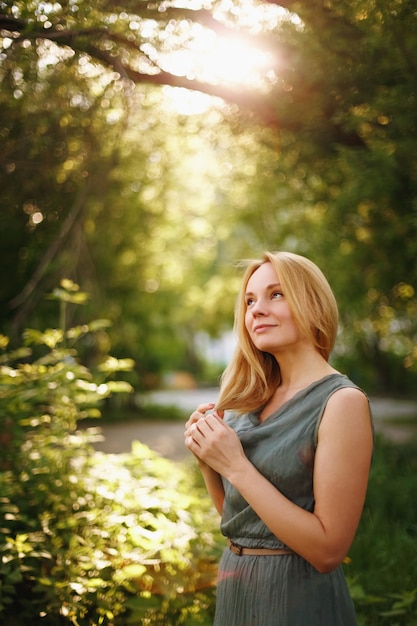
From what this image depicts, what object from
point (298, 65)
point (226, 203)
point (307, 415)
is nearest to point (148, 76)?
point (298, 65)

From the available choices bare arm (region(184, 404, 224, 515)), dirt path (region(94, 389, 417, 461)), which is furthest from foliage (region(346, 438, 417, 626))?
dirt path (region(94, 389, 417, 461))

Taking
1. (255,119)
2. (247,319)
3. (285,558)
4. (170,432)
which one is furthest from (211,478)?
(170,432)

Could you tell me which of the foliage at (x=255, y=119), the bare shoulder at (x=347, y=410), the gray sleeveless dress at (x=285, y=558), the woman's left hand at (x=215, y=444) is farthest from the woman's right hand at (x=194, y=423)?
the foliage at (x=255, y=119)

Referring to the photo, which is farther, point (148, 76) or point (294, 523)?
point (148, 76)

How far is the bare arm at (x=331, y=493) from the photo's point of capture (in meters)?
1.67

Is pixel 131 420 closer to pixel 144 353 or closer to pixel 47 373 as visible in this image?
pixel 144 353

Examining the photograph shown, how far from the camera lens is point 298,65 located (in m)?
4.64

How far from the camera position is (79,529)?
11.5 ft

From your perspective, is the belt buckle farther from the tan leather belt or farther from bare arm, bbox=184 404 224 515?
bare arm, bbox=184 404 224 515

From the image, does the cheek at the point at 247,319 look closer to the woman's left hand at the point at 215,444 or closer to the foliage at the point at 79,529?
the woman's left hand at the point at 215,444

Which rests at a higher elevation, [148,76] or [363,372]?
[148,76]

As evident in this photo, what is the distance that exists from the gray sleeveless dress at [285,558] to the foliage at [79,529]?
4.37 ft

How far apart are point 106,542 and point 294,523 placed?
78.8 inches

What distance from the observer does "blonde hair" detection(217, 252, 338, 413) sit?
75.5 inches
